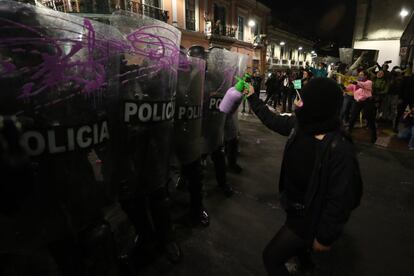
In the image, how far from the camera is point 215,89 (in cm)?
248

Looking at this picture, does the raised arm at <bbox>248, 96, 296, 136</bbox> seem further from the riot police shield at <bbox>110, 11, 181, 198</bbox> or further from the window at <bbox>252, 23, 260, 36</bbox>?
the window at <bbox>252, 23, 260, 36</bbox>

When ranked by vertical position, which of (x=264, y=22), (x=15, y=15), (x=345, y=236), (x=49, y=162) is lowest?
(x=345, y=236)

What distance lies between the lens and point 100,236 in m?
1.25

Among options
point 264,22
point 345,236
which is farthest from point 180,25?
point 345,236

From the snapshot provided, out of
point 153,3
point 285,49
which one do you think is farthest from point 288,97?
point 285,49

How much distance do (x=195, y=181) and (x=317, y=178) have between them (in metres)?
1.29

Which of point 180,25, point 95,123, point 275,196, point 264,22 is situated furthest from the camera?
point 264,22

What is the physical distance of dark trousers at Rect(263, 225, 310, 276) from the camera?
4.62 feet

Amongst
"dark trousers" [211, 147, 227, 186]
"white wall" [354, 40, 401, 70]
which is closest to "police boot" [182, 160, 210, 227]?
"dark trousers" [211, 147, 227, 186]

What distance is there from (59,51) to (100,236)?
936mm

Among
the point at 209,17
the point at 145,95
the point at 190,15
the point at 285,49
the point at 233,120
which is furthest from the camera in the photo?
the point at 285,49

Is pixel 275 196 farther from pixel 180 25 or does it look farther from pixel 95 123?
pixel 180 25

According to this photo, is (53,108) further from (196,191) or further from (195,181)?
(196,191)

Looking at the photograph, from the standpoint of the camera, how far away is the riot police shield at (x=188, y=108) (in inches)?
72.3
